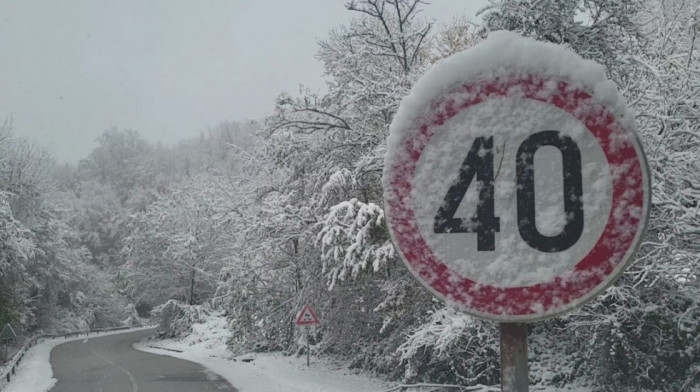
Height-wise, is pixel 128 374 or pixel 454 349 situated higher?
pixel 454 349

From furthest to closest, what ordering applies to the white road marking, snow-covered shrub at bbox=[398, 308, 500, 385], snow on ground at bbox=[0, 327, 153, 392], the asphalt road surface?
snow on ground at bbox=[0, 327, 153, 392] → the asphalt road surface → the white road marking → snow-covered shrub at bbox=[398, 308, 500, 385]

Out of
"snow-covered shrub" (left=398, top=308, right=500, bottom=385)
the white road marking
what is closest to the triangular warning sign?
"snow-covered shrub" (left=398, top=308, right=500, bottom=385)

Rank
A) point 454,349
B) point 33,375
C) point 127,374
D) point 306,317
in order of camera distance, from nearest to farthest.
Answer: point 454,349
point 306,317
point 127,374
point 33,375

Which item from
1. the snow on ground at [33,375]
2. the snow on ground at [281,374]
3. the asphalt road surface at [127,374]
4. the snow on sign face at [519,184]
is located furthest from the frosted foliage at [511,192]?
the snow on ground at [33,375]

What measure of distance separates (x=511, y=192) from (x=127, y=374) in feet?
69.8

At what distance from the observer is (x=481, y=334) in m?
10.5

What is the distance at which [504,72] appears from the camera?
1.10 meters

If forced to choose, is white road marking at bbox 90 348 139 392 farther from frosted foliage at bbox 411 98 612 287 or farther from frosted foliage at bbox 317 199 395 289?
frosted foliage at bbox 411 98 612 287

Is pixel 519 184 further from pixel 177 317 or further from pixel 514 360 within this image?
pixel 177 317

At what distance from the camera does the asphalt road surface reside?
1650cm

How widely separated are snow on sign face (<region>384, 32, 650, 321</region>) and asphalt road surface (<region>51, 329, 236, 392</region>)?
15.3 metres

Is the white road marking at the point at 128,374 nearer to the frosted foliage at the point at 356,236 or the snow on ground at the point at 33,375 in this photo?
the snow on ground at the point at 33,375

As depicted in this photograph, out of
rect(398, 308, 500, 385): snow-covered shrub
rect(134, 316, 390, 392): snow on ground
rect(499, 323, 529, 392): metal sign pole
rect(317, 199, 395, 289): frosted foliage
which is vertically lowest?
rect(134, 316, 390, 392): snow on ground

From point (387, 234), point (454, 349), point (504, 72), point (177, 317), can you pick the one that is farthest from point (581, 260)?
point (177, 317)
